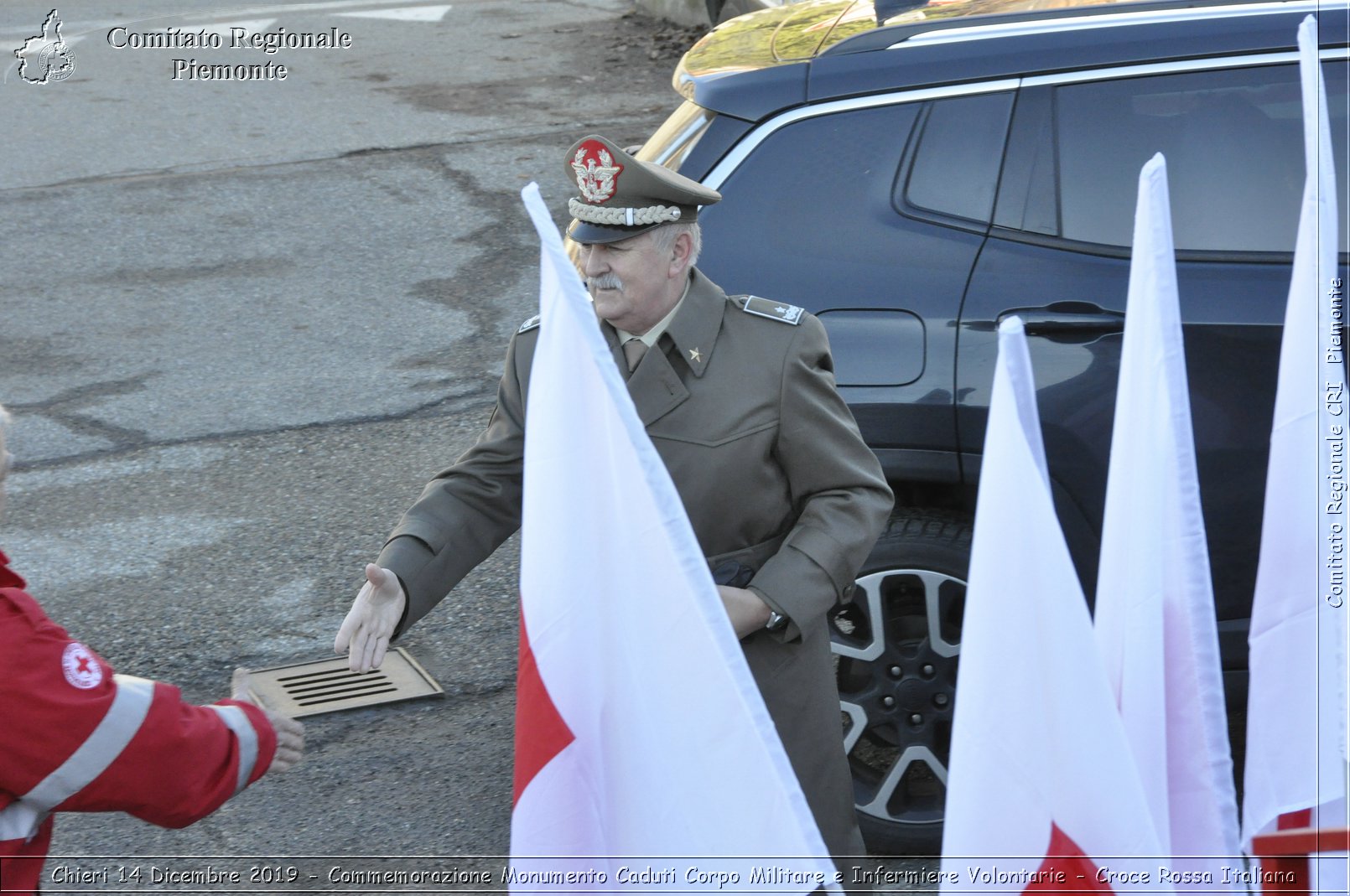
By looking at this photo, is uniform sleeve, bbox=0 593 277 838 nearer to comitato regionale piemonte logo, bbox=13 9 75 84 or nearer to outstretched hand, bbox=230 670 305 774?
outstretched hand, bbox=230 670 305 774

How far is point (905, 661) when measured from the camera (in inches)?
152

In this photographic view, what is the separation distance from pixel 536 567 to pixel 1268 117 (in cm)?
240

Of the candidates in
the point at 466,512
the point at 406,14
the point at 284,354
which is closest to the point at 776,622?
the point at 466,512

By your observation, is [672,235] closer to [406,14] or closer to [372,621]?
[372,621]

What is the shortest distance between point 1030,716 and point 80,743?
4.49ft

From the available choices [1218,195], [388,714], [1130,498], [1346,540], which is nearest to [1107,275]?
[1218,195]

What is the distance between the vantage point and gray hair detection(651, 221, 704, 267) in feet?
9.15

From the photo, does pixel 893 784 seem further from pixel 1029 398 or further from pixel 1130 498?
A: pixel 1029 398

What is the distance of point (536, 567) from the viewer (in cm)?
219

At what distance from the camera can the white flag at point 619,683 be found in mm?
2068

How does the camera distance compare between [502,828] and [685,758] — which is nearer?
[685,758]

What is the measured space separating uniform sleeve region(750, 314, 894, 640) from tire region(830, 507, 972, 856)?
98 centimetres

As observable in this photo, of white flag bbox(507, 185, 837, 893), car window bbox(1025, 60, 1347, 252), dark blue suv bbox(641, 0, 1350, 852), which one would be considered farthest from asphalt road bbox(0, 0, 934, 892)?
car window bbox(1025, 60, 1347, 252)

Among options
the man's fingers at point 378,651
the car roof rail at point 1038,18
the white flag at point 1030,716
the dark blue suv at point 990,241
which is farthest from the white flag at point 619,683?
the car roof rail at point 1038,18
